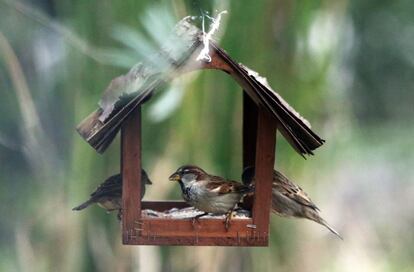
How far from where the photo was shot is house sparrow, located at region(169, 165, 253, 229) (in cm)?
148

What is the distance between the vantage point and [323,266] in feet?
6.86

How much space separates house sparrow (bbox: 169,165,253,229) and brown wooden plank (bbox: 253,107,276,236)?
48 millimetres

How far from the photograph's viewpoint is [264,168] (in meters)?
1.45

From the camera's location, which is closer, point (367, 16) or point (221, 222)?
point (221, 222)

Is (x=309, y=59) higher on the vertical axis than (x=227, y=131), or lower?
higher

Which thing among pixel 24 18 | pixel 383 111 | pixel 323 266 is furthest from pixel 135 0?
pixel 323 266

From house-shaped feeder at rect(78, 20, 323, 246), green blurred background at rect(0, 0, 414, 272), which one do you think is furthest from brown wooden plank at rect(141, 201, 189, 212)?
green blurred background at rect(0, 0, 414, 272)

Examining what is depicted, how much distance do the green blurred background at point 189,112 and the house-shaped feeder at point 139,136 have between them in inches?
19.9

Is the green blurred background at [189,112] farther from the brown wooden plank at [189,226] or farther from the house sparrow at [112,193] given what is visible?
the brown wooden plank at [189,226]

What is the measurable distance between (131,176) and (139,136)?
0.08m

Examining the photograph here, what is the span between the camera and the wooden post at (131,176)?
1405 millimetres

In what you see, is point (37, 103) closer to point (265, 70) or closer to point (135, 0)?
point (135, 0)

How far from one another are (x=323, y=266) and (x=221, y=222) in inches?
29.1

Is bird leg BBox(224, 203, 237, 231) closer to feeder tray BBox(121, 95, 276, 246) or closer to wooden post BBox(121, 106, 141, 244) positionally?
feeder tray BBox(121, 95, 276, 246)
